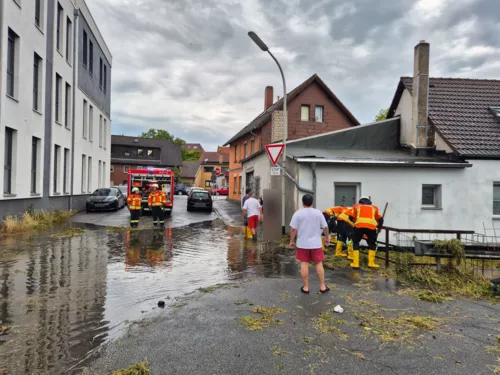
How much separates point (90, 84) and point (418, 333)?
87.8 feet

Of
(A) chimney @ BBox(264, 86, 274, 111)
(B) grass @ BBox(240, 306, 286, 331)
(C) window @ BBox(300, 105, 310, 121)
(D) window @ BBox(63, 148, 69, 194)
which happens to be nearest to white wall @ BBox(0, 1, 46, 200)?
(D) window @ BBox(63, 148, 69, 194)

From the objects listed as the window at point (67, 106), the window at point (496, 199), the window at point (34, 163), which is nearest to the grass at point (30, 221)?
the window at point (34, 163)

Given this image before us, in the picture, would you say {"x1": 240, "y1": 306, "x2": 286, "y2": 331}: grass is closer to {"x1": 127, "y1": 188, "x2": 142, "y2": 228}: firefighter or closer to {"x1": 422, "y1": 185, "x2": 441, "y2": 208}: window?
{"x1": 422, "y1": 185, "x2": 441, "y2": 208}: window

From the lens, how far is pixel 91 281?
6695mm

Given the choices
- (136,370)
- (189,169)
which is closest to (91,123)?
(136,370)

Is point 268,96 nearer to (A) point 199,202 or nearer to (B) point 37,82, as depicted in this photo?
(A) point 199,202

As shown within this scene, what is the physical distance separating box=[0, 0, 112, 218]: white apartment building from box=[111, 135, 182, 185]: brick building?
108 feet

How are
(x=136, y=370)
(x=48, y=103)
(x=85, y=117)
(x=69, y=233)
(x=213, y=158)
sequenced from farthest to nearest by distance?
(x=213, y=158), (x=85, y=117), (x=48, y=103), (x=69, y=233), (x=136, y=370)

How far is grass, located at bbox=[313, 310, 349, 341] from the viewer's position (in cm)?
434

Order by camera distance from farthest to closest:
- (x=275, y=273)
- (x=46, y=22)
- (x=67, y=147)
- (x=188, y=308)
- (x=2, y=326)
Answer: (x=67, y=147)
(x=46, y=22)
(x=275, y=273)
(x=188, y=308)
(x=2, y=326)

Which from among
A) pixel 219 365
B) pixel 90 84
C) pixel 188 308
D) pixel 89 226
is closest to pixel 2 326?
pixel 188 308

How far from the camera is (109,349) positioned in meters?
3.84

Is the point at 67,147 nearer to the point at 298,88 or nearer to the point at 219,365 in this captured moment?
the point at 298,88

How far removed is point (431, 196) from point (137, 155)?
2217 inches
